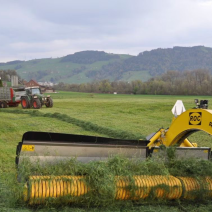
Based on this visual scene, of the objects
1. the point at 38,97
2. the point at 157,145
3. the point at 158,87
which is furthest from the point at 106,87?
the point at 157,145

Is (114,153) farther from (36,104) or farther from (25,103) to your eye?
(25,103)

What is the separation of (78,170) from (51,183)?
1.67 ft

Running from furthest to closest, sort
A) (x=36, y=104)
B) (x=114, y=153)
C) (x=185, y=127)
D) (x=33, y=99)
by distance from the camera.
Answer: (x=33, y=99), (x=36, y=104), (x=114, y=153), (x=185, y=127)

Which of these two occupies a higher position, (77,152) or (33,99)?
(33,99)

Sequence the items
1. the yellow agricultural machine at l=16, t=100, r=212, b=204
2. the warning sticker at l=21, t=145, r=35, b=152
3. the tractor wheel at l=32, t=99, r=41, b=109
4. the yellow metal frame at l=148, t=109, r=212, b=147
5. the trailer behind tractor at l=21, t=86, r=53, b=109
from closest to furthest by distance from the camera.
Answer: the yellow agricultural machine at l=16, t=100, r=212, b=204
the yellow metal frame at l=148, t=109, r=212, b=147
the warning sticker at l=21, t=145, r=35, b=152
the tractor wheel at l=32, t=99, r=41, b=109
the trailer behind tractor at l=21, t=86, r=53, b=109

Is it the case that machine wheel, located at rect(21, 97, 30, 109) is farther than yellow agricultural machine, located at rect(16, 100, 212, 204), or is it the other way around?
machine wheel, located at rect(21, 97, 30, 109)

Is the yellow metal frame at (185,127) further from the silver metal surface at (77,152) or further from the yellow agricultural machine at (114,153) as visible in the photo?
the silver metal surface at (77,152)

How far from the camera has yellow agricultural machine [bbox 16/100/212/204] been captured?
4.71 m

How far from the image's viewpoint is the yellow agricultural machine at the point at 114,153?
15.4ft

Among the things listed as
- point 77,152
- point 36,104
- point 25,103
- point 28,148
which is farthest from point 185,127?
point 25,103

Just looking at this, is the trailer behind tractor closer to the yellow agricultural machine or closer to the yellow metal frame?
the yellow metal frame

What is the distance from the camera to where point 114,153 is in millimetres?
5789

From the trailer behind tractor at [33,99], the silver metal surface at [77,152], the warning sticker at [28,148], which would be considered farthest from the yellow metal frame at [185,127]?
the trailer behind tractor at [33,99]

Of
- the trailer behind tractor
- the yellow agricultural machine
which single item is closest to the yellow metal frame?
the yellow agricultural machine
